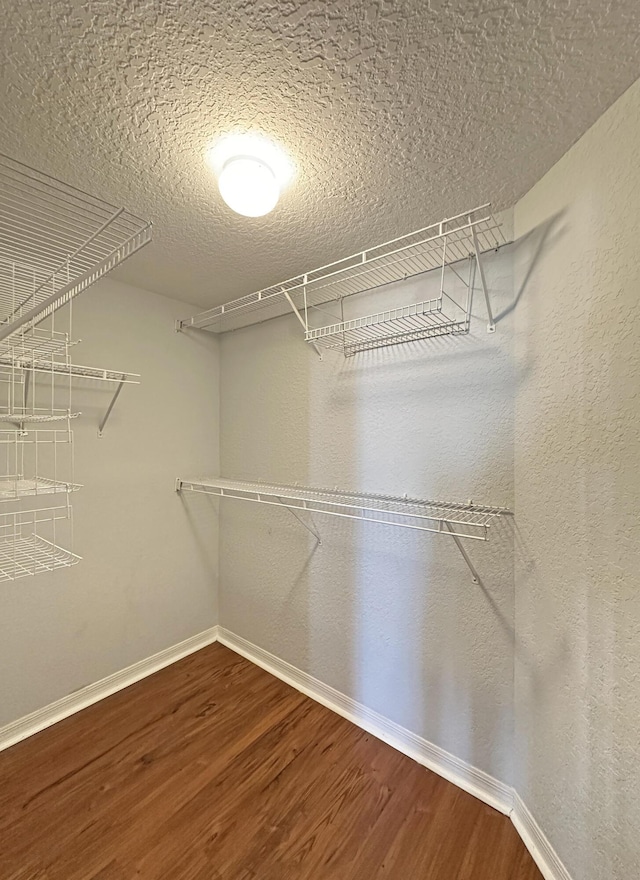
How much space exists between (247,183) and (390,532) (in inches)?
54.2

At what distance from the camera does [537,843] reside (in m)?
1.10

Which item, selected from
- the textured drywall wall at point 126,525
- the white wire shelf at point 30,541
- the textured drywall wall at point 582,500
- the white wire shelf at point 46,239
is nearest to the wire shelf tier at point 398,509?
the textured drywall wall at point 582,500

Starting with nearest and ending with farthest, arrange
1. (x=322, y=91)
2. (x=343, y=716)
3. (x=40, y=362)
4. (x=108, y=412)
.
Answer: (x=322, y=91) → (x=40, y=362) → (x=343, y=716) → (x=108, y=412)

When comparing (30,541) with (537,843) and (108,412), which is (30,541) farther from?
(537,843)

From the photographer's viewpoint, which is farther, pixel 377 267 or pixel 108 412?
pixel 108 412

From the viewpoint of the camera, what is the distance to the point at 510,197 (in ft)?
3.76

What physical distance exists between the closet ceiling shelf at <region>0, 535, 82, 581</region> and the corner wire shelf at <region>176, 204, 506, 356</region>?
137 centimetres

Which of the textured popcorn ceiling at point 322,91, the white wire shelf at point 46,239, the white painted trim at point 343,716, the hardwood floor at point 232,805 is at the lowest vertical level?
the hardwood floor at point 232,805

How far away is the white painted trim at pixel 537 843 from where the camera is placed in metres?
1.02

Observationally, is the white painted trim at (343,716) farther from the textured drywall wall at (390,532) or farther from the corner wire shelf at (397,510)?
the corner wire shelf at (397,510)

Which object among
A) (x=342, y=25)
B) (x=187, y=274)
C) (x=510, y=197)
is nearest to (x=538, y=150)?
(x=510, y=197)

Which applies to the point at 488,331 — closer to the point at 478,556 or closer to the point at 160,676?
the point at 478,556

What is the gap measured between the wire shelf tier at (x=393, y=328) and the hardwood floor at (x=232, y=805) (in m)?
1.73

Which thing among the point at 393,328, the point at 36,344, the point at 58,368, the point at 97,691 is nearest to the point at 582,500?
the point at 393,328
